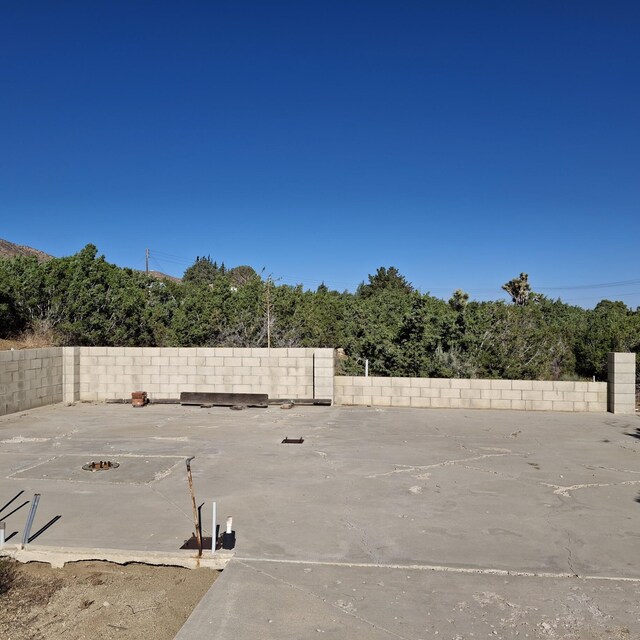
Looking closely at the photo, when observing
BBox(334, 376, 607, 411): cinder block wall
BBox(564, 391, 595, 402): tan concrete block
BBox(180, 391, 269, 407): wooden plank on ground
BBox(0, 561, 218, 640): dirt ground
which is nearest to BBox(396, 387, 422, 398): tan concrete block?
BBox(334, 376, 607, 411): cinder block wall

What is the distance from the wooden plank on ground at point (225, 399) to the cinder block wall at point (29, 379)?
4.01 m

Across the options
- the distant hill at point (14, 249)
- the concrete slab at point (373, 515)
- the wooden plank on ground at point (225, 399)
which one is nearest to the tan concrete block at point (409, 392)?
the concrete slab at point (373, 515)

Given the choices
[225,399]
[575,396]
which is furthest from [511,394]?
[225,399]

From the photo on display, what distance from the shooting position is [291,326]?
3016cm

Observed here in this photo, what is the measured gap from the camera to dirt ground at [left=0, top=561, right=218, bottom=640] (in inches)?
176

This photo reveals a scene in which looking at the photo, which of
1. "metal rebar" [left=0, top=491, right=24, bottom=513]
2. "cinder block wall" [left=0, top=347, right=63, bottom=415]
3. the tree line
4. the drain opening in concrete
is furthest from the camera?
the tree line

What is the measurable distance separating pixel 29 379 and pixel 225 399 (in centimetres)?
562

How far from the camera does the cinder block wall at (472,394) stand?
15.6 metres

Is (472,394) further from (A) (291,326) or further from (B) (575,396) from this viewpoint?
(A) (291,326)

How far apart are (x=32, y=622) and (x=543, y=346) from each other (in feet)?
70.2

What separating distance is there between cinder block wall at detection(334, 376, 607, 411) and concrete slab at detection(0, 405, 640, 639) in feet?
7.75

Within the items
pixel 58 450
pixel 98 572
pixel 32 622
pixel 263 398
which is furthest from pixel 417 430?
pixel 32 622

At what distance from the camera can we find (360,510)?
715cm

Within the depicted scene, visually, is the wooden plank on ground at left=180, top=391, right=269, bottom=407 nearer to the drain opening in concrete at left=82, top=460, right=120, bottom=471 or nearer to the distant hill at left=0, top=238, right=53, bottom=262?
the drain opening in concrete at left=82, top=460, right=120, bottom=471
